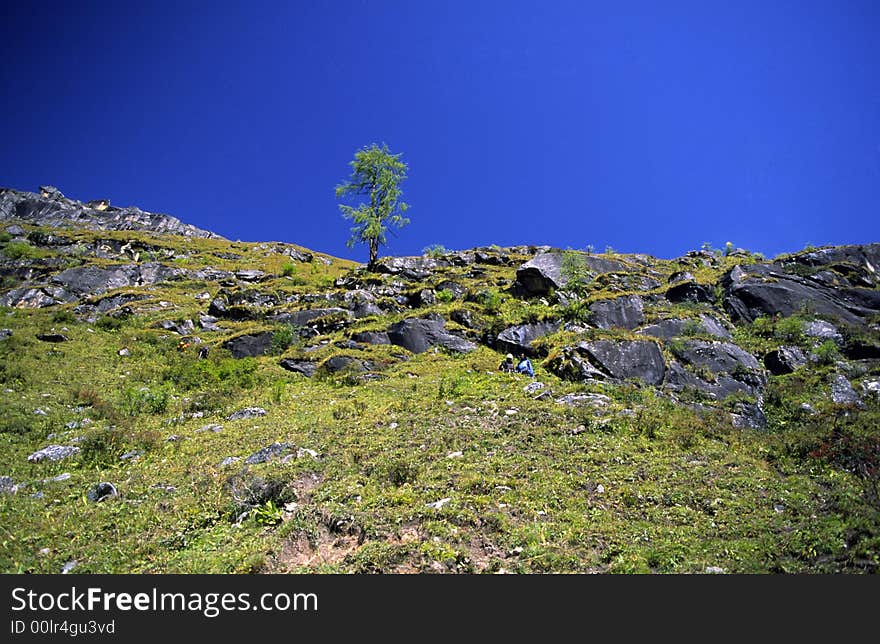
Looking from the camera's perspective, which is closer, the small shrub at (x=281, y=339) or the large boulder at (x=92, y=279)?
the small shrub at (x=281, y=339)

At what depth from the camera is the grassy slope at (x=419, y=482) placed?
7.75 meters

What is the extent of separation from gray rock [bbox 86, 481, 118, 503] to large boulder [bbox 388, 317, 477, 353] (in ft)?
52.1

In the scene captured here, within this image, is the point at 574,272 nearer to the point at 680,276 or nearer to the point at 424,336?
the point at 680,276

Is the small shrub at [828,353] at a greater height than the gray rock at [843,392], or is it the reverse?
the small shrub at [828,353]

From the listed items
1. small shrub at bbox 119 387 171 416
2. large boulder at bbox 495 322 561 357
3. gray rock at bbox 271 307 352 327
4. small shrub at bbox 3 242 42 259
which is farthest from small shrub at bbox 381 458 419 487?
small shrub at bbox 3 242 42 259

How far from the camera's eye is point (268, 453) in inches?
492

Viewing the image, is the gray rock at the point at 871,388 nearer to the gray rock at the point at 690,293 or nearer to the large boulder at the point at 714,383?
the large boulder at the point at 714,383

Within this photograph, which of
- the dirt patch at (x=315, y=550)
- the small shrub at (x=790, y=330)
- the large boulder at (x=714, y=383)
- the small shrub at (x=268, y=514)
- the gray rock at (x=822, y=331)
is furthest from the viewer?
the small shrub at (x=790, y=330)

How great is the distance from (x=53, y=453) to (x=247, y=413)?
5.59 meters

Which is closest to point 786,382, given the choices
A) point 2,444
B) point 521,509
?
point 521,509

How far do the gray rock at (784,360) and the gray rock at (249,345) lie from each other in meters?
26.7

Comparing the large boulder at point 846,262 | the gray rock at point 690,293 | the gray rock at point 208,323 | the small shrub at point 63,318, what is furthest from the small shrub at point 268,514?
the large boulder at point 846,262

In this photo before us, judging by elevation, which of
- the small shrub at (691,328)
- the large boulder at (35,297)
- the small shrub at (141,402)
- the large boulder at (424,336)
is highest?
the large boulder at (35,297)

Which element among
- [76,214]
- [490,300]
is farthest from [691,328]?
[76,214]
